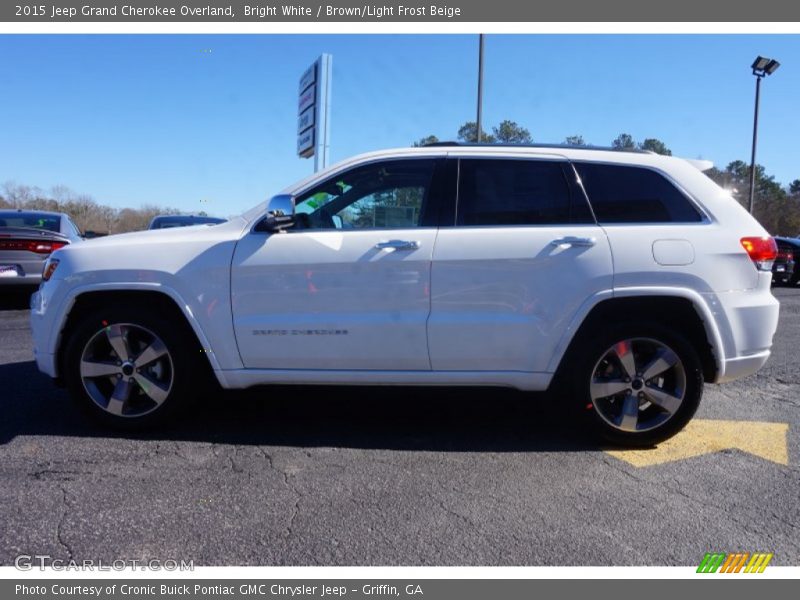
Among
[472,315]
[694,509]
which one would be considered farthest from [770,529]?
[472,315]

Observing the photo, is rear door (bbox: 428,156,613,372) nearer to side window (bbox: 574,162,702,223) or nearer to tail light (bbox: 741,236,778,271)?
side window (bbox: 574,162,702,223)

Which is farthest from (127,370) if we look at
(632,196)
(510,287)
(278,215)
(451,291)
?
(632,196)

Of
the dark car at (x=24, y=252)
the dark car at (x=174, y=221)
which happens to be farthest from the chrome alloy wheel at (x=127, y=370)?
the dark car at (x=174, y=221)

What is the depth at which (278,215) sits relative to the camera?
3.75 meters

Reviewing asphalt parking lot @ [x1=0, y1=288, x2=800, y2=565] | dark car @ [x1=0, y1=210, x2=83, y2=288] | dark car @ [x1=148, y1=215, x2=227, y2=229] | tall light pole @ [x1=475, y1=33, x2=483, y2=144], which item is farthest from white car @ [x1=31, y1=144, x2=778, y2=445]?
tall light pole @ [x1=475, y1=33, x2=483, y2=144]

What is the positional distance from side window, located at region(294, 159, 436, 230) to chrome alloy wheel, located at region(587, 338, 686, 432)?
157cm

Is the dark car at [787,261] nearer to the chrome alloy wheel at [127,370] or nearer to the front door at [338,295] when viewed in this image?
the front door at [338,295]

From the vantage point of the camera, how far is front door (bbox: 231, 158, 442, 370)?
369 centimetres

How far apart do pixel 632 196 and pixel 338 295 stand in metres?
1.96

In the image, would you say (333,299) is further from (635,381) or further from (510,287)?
(635,381)

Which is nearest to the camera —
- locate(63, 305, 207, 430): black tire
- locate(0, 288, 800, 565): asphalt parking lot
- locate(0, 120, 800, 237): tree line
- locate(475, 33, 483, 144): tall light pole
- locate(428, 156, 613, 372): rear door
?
locate(0, 288, 800, 565): asphalt parking lot

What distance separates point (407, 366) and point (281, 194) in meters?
1.34

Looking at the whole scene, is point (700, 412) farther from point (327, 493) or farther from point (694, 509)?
point (327, 493)

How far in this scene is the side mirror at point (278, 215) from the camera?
366 cm
